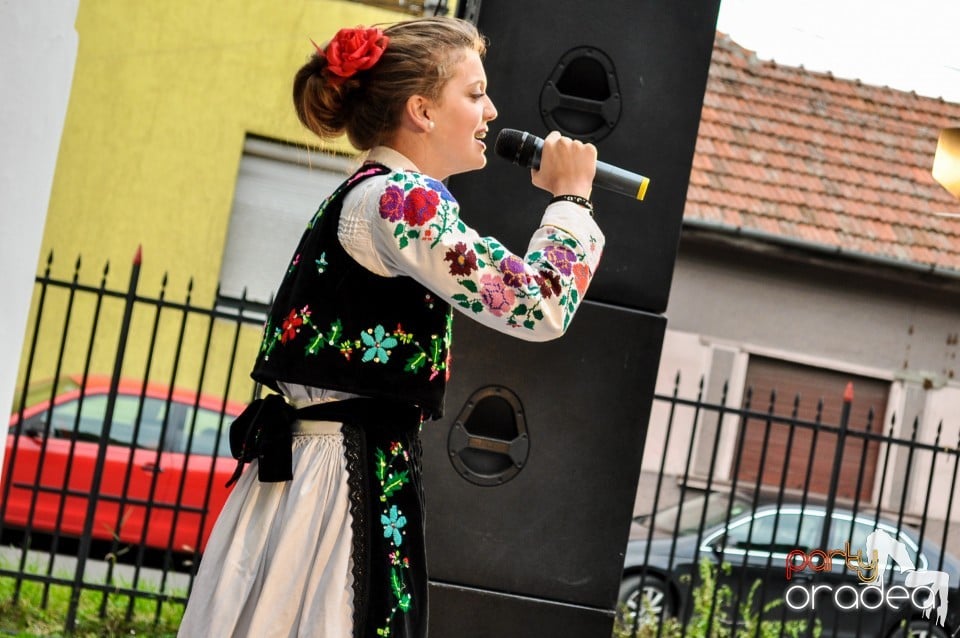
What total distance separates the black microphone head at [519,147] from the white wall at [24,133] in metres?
1.02

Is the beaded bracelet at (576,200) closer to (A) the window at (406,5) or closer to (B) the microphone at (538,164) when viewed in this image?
(B) the microphone at (538,164)

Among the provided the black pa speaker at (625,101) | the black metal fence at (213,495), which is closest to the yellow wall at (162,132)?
the black metal fence at (213,495)

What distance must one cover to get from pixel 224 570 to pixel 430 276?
0.52m

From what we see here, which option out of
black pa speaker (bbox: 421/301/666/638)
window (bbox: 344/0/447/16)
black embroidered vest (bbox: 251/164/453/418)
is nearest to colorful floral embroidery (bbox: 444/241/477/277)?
black embroidered vest (bbox: 251/164/453/418)

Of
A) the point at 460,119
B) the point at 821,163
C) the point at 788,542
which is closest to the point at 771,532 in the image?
the point at 788,542

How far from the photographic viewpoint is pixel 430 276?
160cm

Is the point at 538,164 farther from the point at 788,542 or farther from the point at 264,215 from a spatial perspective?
the point at 264,215

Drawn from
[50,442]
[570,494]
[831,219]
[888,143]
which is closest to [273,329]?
[570,494]

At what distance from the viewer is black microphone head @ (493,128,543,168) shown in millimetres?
1885

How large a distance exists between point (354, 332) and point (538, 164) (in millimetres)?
439

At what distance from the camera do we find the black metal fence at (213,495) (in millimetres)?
5191

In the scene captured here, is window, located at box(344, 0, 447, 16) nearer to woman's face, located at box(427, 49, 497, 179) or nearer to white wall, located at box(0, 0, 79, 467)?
white wall, located at box(0, 0, 79, 467)

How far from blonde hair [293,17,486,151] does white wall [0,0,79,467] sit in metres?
0.72

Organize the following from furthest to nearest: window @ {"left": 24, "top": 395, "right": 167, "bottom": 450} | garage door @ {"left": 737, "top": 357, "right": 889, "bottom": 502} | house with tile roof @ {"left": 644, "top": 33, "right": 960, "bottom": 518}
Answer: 1. garage door @ {"left": 737, "top": 357, "right": 889, "bottom": 502}
2. house with tile roof @ {"left": 644, "top": 33, "right": 960, "bottom": 518}
3. window @ {"left": 24, "top": 395, "right": 167, "bottom": 450}
